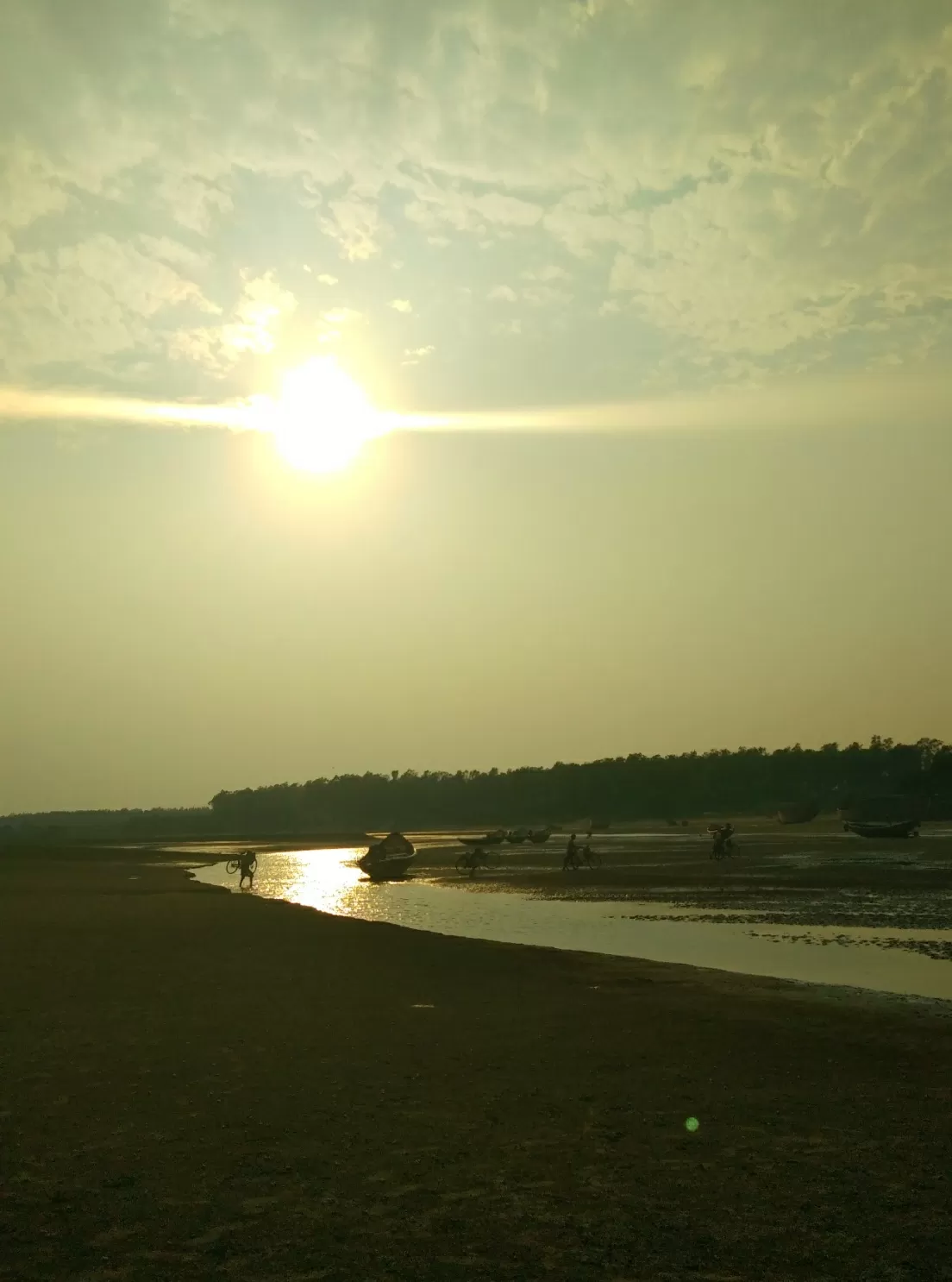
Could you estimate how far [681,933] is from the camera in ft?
97.1

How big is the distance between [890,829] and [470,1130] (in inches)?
2788

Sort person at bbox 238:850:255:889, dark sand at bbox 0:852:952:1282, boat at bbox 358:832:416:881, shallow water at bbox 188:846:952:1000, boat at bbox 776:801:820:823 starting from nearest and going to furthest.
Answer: dark sand at bbox 0:852:952:1282
shallow water at bbox 188:846:952:1000
person at bbox 238:850:255:889
boat at bbox 358:832:416:881
boat at bbox 776:801:820:823

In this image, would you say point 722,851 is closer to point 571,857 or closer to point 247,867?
point 571,857

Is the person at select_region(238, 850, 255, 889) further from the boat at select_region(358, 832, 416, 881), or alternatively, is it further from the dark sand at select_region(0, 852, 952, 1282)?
the dark sand at select_region(0, 852, 952, 1282)

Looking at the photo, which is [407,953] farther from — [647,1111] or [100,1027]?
[647,1111]

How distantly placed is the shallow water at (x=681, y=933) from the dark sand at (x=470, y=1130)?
2.97 m

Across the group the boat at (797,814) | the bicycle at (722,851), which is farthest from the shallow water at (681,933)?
the boat at (797,814)

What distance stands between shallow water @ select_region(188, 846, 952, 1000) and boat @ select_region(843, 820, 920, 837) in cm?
3867

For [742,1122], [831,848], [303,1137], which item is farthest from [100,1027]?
[831,848]

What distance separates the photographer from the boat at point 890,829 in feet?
245

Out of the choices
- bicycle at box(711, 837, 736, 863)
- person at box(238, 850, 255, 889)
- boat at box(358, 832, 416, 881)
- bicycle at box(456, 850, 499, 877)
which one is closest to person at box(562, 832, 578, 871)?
bicycle at box(456, 850, 499, 877)

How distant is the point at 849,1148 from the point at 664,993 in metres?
9.05

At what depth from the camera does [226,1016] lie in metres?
16.8

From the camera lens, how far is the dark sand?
756cm
